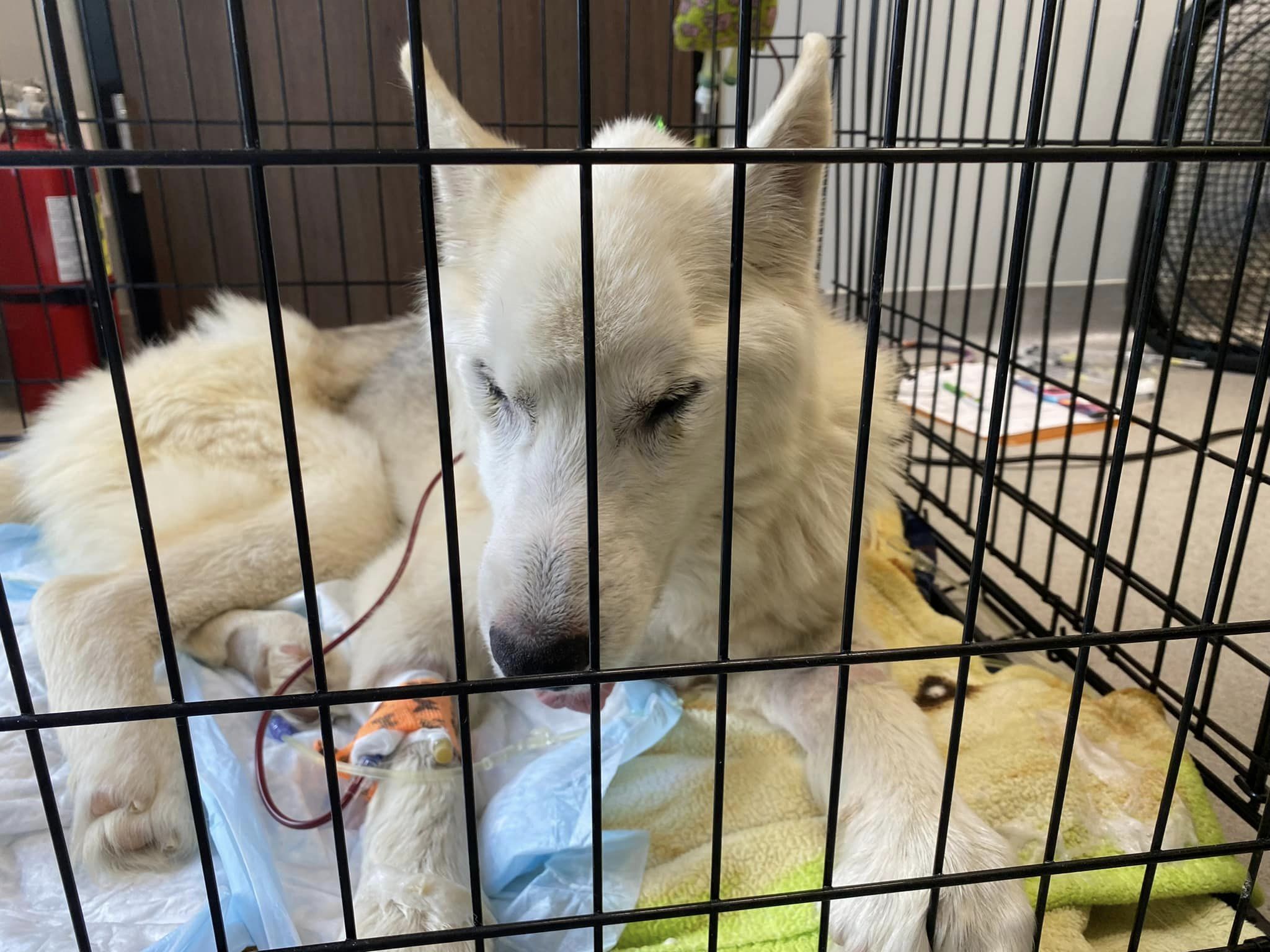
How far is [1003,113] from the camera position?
3.61m

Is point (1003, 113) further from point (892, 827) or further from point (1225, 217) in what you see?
point (892, 827)

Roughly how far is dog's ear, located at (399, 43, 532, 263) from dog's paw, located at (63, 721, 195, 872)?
824 mm

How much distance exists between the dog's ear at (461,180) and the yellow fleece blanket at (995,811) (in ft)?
2.61

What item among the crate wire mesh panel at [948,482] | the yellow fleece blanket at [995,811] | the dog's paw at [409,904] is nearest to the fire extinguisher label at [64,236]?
the crate wire mesh panel at [948,482]

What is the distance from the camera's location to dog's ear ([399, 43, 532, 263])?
111 centimetres

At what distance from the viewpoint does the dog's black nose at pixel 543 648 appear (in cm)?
93

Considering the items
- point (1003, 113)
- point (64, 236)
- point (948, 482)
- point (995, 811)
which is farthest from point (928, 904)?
point (1003, 113)

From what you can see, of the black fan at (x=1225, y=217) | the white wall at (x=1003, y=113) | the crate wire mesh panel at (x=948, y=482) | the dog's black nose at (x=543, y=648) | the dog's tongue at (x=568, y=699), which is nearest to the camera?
the crate wire mesh panel at (x=948, y=482)

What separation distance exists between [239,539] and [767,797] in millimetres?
1022

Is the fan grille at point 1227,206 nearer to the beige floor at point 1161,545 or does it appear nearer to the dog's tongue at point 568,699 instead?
the beige floor at point 1161,545

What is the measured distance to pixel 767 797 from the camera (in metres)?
1.24

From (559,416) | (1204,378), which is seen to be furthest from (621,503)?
(1204,378)

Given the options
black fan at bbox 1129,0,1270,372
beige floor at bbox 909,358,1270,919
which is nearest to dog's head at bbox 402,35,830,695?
beige floor at bbox 909,358,1270,919

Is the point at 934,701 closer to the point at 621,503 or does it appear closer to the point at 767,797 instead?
the point at 767,797
